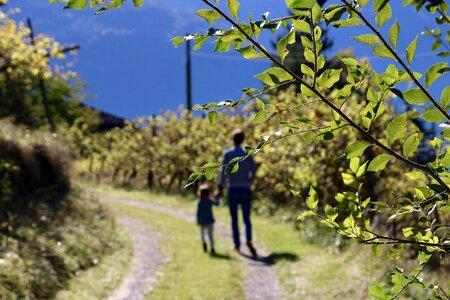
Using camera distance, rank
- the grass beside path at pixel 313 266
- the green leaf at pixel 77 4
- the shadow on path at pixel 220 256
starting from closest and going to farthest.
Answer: the green leaf at pixel 77 4 < the grass beside path at pixel 313 266 < the shadow on path at pixel 220 256

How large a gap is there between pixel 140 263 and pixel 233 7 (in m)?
9.62

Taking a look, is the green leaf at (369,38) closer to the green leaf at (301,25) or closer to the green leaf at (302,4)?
the green leaf at (301,25)

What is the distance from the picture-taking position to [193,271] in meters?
9.84

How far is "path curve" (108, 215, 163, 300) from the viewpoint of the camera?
29.1ft

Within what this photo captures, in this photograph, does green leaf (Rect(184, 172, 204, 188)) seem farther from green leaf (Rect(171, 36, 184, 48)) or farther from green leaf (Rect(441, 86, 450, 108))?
green leaf (Rect(441, 86, 450, 108))

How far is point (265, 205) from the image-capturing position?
53.7 feet

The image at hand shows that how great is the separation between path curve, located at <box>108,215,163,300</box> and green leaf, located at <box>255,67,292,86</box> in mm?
7355

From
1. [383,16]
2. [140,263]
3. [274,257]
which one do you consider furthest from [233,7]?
[140,263]

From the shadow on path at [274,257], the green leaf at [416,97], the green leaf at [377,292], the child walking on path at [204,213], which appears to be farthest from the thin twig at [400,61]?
the child walking on path at [204,213]

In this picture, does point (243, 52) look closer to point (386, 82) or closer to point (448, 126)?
point (386, 82)

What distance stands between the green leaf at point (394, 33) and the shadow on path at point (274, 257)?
9114 millimetres

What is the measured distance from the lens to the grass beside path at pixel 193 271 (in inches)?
336

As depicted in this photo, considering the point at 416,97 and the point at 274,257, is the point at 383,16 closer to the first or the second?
the point at 416,97

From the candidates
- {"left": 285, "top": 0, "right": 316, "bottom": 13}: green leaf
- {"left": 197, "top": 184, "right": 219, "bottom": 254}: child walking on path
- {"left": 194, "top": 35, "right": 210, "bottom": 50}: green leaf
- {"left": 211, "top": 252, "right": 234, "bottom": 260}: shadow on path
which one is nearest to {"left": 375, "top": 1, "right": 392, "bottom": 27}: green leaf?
{"left": 285, "top": 0, "right": 316, "bottom": 13}: green leaf
